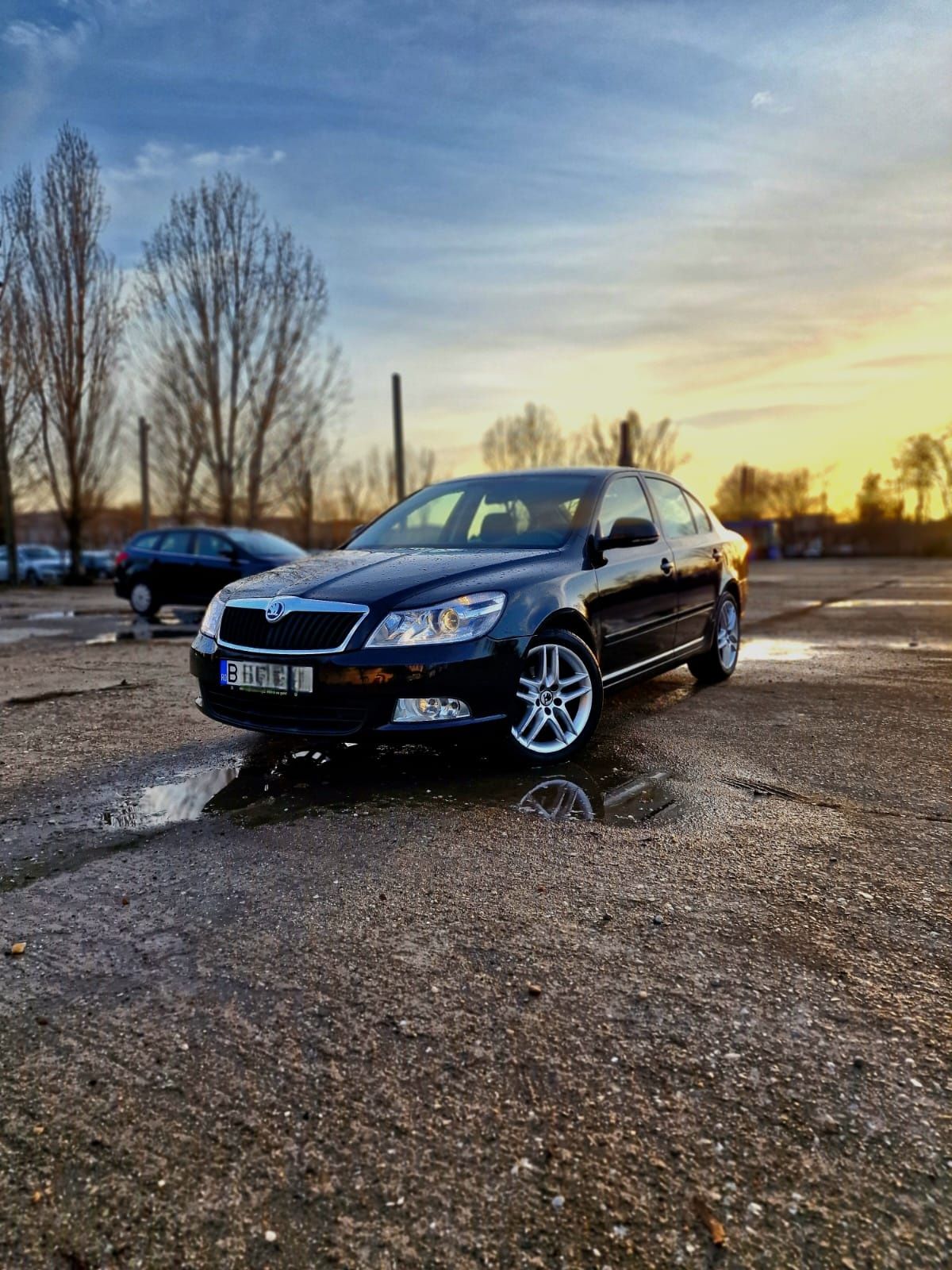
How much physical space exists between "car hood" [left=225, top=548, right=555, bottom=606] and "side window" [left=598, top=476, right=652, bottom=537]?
626mm

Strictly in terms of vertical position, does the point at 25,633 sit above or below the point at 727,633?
below

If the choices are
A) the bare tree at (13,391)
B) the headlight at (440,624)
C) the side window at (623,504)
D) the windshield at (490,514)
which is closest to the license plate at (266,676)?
the headlight at (440,624)

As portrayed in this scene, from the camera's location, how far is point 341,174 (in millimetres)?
13211

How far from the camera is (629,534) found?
510 cm

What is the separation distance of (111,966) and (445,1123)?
110cm

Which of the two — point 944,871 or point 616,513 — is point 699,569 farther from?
point 944,871

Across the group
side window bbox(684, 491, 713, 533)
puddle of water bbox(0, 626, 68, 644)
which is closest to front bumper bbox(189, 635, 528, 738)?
side window bbox(684, 491, 713, 533)

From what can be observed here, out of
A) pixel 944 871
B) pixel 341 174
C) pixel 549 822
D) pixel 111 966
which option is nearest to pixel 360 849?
pixel 549 822

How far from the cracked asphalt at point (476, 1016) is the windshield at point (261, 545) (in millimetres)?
10318

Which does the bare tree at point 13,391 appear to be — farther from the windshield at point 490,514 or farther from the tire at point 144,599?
the windshield at point 490,514

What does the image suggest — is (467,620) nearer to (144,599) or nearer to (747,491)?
(144,599)

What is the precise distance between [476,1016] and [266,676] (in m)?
2.35

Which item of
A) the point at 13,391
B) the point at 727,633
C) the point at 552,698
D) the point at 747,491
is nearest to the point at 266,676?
the point at 552,698

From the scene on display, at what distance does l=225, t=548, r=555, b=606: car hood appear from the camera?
4.11 m
